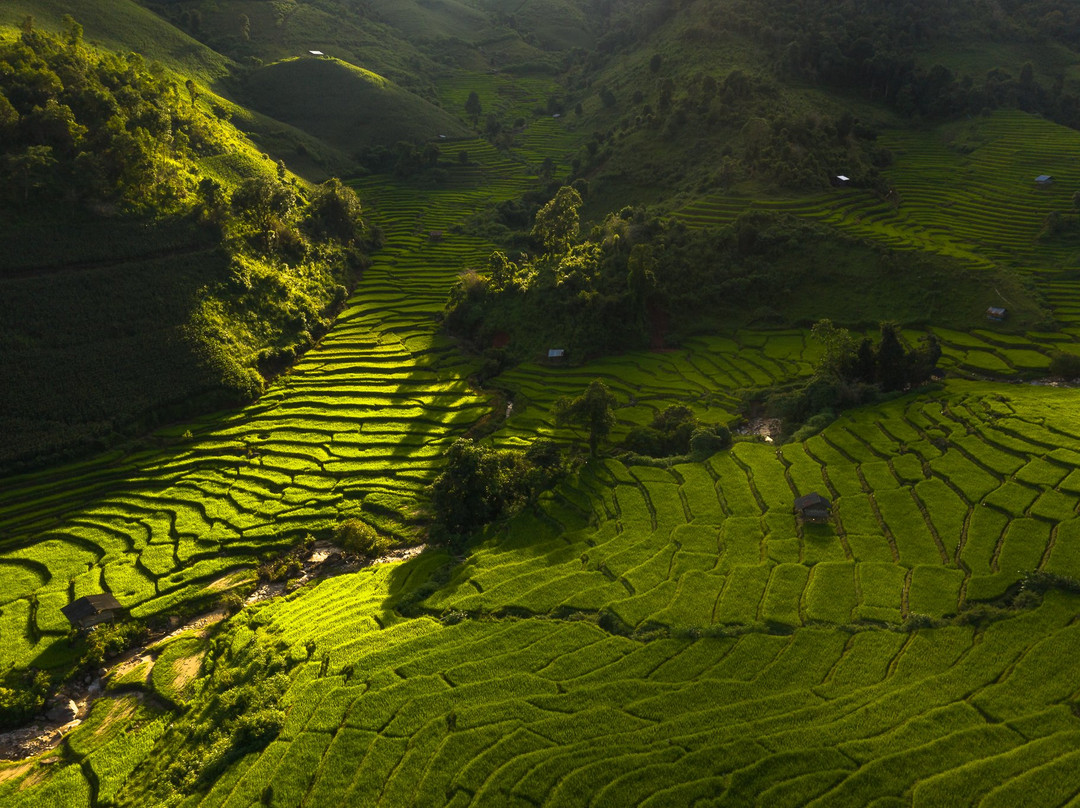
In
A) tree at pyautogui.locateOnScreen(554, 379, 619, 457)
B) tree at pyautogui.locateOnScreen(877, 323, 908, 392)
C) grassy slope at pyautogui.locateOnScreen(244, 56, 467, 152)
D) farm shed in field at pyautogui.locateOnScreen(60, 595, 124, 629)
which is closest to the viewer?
farm shed in field at pyautogui.locateOnScreen(60, 595, 124, 629)

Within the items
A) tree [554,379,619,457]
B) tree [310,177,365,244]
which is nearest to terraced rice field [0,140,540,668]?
tree [554,379,619,457]

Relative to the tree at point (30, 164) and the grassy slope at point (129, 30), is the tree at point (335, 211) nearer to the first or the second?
the tree at point (30, 164)

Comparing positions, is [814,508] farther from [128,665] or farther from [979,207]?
[979,207]

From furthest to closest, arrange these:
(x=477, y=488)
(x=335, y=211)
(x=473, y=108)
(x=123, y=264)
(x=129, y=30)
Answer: (x=473, y=108) < (x=129, y=30) < (x=335, y=211) < (x=123, y=264) < (x=477, y=488)

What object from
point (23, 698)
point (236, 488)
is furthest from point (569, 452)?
point (23, 698)

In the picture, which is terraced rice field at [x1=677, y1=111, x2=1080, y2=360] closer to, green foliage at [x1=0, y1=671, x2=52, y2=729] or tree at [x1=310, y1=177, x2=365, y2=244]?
tree at [x1=310, y1=177, x2=365, y2=244]

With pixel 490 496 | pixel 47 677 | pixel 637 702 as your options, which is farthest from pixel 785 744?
pixel 47 677
